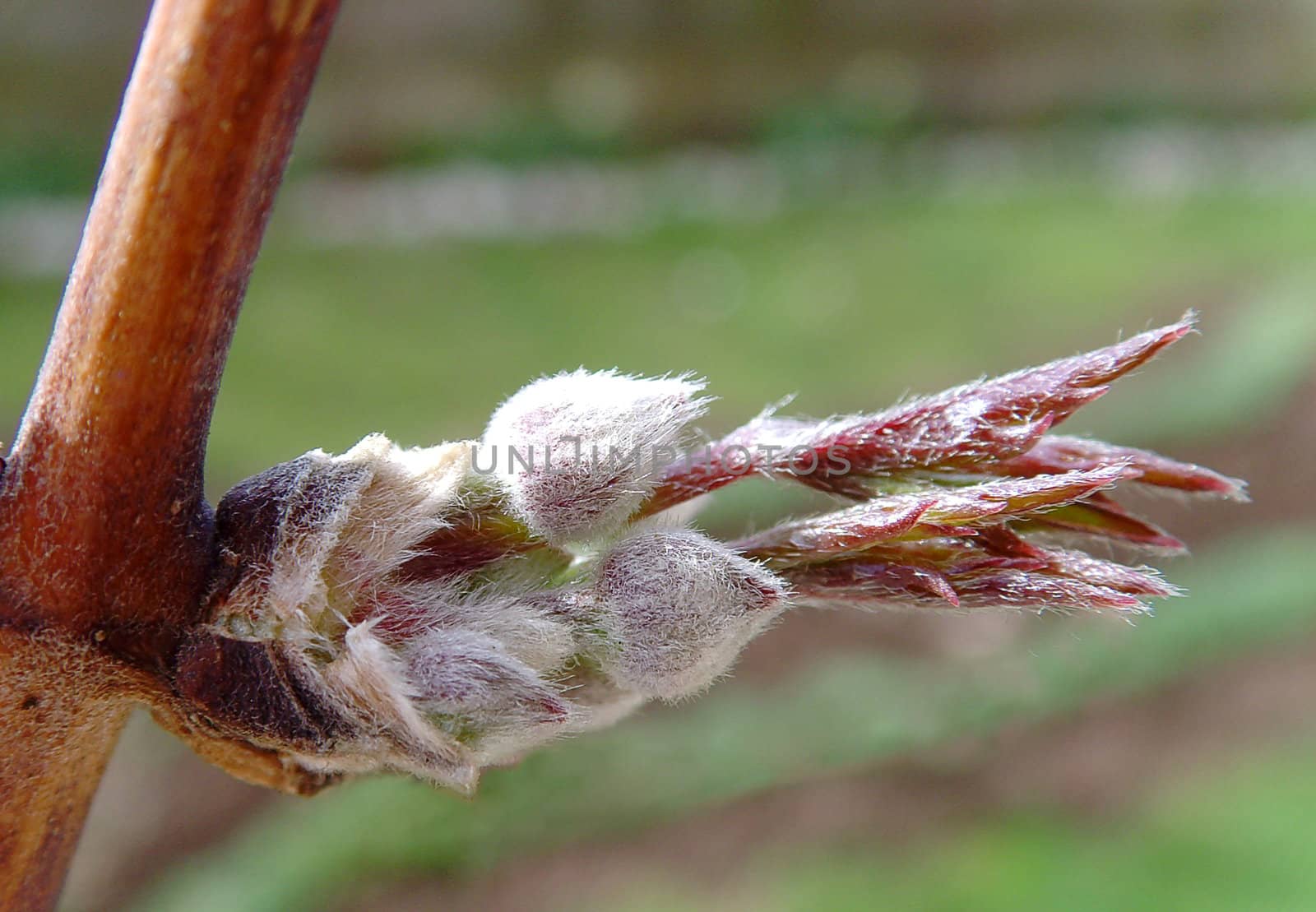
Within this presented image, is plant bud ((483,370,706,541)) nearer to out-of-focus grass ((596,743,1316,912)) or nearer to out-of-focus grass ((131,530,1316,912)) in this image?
out-of-focus grass ((131,530,1316,912))

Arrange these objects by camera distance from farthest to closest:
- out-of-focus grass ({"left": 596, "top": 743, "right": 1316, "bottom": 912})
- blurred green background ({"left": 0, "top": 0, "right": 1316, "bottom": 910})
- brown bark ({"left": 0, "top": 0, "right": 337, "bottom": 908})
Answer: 1. blurred green background ({"left": 0, "top": 0, "right": 1316, "bottom": 910})
2. out-of-focus grass ({"left": 596, "top": 743, "right": 1316, "bottom": 912})
3. brown bark ({"left": 0, "top": 0, "right": 337, "bottom": 908})

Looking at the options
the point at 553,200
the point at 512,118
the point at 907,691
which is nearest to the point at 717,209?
the point at 553,200

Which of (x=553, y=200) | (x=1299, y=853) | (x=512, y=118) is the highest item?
(x=512, y=118)

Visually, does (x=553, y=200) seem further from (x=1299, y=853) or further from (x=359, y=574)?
(x=359, y=574)

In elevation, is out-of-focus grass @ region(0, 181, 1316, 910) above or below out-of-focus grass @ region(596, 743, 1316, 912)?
above

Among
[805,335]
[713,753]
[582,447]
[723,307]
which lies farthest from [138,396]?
[723,307]

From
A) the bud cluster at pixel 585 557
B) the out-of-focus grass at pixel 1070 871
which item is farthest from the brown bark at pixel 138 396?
the out-of-focus grass at pixel 1070 871

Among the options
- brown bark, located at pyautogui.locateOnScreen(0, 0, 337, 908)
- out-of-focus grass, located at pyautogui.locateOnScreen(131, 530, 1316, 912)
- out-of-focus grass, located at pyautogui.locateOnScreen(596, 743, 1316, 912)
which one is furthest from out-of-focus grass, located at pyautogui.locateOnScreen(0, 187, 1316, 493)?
brown bark, located at pyautogui.locateOnScreen(0, 0, 337, 908)
